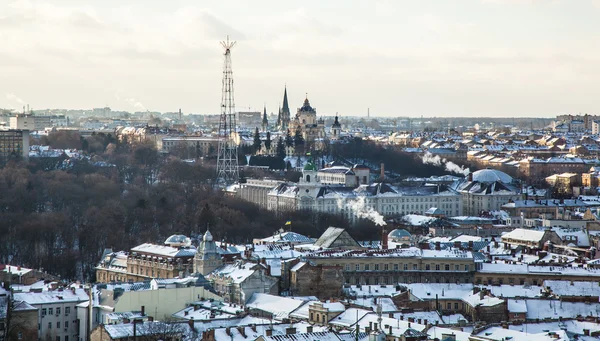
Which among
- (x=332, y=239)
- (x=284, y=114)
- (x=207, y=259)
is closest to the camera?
(x=207, y=259)

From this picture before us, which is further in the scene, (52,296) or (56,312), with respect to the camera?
(52,296)

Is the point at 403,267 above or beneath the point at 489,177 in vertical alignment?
beneath

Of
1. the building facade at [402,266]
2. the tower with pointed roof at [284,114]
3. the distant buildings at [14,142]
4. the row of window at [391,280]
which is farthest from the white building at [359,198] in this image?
the tower with pointed roof at [284,114]

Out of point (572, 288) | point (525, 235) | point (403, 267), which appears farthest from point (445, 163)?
point (572, 288)

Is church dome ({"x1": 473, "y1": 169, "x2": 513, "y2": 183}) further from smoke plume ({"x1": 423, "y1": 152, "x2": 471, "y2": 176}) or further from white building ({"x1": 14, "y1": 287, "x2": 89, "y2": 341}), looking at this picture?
white building ({"x1": 14, "y1": 287, "x2": 89, "y2": 341})

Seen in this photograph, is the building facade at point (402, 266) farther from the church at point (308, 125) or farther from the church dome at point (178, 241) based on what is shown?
the church at point (308, 125)

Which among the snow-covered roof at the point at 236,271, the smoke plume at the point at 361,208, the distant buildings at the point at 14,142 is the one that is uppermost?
the distant buildings at the point at 14,142

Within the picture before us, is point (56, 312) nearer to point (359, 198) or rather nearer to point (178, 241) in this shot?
point (178, 241)

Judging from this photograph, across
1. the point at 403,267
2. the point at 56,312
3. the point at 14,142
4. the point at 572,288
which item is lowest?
the point at 56,312

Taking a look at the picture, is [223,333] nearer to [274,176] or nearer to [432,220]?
[432,220]

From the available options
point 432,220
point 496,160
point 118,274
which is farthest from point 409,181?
point 118,274
